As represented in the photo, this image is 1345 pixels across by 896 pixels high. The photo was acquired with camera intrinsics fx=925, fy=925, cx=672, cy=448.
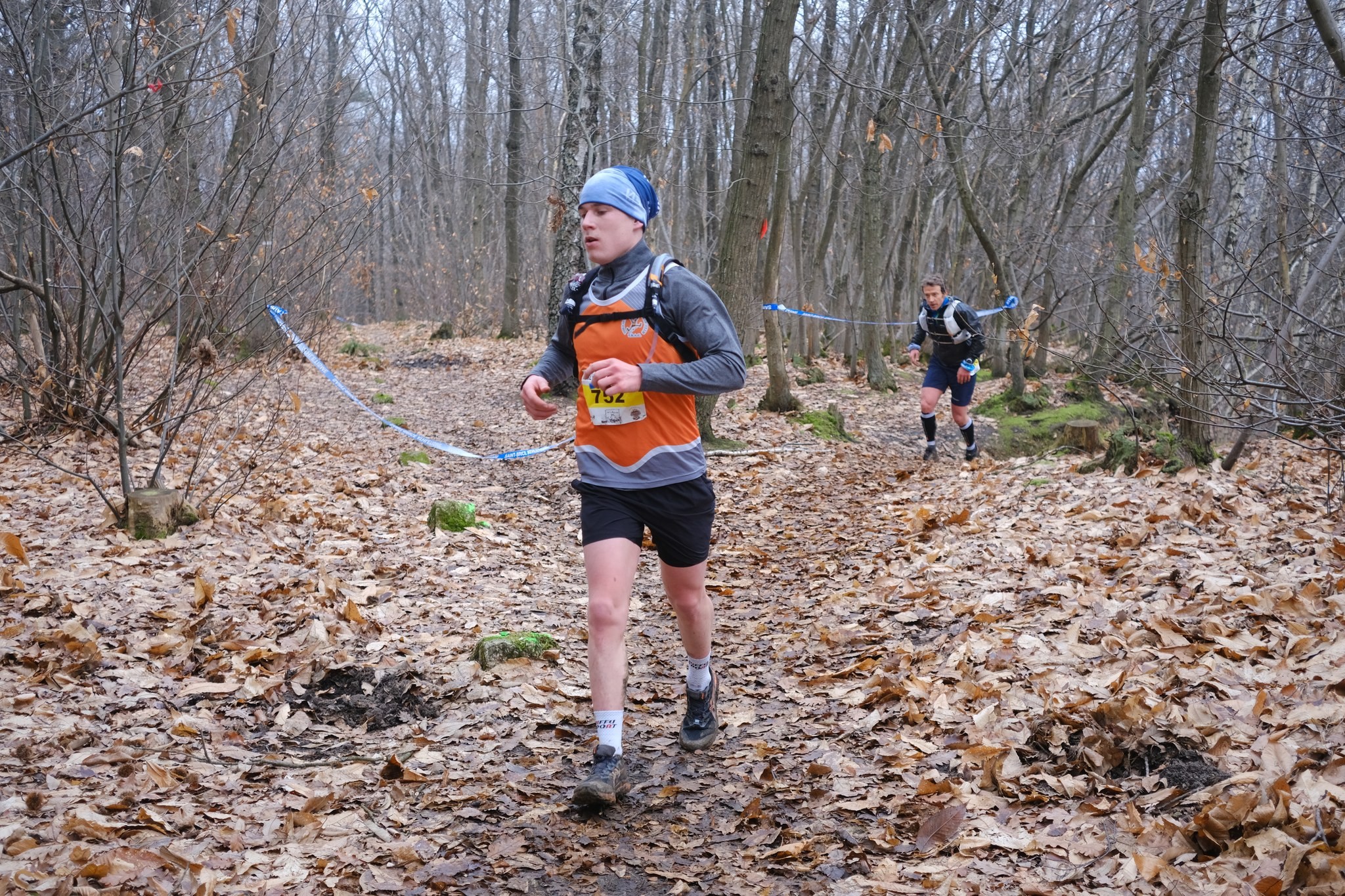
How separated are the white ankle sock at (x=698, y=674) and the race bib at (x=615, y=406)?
117 centimetres

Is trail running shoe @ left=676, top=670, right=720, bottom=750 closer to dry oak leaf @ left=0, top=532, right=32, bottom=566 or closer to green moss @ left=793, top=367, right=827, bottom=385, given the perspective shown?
dry oak leaf @ left=0, top=532, right=32, bottom=566

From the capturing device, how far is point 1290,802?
264 cm

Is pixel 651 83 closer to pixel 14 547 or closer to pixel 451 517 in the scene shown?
pixel 451 517

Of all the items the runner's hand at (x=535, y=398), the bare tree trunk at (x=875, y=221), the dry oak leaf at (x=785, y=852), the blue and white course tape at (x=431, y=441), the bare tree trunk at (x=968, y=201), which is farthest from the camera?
the bare tree trunk at (x=875, y=221)

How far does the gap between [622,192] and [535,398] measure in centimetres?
88

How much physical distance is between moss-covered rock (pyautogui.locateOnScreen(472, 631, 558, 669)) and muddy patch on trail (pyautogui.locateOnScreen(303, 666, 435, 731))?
0.35 m

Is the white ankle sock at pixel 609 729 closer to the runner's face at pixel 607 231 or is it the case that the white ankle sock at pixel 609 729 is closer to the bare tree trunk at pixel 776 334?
the runner's face at pixel 607 231

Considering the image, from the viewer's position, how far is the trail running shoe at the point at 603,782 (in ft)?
11.1

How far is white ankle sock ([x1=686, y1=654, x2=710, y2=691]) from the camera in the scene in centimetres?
408

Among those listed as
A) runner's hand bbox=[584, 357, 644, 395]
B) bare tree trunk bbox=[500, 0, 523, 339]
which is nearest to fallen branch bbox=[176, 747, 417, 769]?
runner's hand bbox=[584, 357, 644, 395]

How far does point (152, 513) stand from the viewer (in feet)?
19.1

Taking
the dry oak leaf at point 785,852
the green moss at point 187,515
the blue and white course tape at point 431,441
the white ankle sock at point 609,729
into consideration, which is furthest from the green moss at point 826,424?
the dry oak leaf at point 785,852

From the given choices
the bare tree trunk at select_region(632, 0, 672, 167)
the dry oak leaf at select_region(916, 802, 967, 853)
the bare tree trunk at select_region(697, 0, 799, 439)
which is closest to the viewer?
the dry oak leaf at select_region(916, 802, 967, 853)

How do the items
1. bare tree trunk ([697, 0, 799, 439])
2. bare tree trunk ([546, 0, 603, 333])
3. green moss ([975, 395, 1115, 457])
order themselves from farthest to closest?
green moss ([975, 395, 1115, 457]) < bare tree trunk ([546, 0, 603, 333]) < bare tree trunk ([697, 0, 799, 439])
